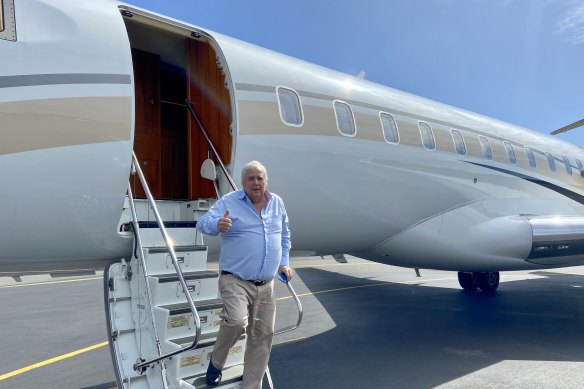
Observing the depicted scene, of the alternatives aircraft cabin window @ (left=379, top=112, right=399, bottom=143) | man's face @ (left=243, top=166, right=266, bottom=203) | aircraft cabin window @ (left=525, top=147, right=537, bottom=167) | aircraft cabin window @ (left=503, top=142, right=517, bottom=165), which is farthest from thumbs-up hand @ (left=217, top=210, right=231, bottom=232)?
aircraft cabin window @ (left=525, top=147, right=537, bottom=167)

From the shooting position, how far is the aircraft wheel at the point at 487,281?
12703mm

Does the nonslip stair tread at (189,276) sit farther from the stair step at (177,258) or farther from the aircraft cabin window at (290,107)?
the aircraft cabin window at (290,107)

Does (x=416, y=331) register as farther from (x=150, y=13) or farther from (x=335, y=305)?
(x=150, y=13)

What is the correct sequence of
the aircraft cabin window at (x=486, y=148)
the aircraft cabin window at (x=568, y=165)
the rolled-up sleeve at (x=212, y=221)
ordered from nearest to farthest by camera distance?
the rolled-up sleeve at (x=212, y=221) → the aircraft cabin window at (x=486, y=148) → the aircraft cabin window at (x=568, y=165)

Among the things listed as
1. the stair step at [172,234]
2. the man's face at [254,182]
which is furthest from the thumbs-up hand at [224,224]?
the stair step at [172,234]

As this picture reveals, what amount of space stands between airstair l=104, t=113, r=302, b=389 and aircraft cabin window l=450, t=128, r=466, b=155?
504 centimetres

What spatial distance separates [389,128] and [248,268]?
155 inches

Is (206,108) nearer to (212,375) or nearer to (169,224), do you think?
(169,224)

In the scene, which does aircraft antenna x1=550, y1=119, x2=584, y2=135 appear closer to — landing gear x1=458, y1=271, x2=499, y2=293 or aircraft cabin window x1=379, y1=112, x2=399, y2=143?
landing gear x1=458, y1=271, x2=499, y2=293

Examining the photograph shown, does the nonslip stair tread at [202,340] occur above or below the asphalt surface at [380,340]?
above

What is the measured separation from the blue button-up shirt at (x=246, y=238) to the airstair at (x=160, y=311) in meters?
0.36

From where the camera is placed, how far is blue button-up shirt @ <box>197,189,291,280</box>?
3725mm

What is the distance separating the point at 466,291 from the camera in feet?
42.9

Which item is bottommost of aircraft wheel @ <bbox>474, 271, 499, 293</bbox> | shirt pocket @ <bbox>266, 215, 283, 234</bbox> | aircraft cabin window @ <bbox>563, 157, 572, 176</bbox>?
aircraft wheel @ <bbox>474, 271, 499, 293</bbox>
